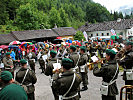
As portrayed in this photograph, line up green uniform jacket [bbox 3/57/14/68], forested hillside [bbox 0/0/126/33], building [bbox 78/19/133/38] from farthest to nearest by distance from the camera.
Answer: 1. building [bbox 78/19/133/38]
2. forested hillside [bbox 0/0/126/33]
3. green uniform jacket [bbox 3/57/14/68]

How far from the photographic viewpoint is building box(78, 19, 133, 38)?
159ft

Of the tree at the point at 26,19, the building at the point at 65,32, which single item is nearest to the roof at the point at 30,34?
the building at the point at 65,32

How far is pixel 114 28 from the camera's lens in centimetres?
5025

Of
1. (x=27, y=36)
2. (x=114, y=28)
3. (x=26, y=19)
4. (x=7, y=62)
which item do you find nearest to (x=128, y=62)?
(x=7, y=62)

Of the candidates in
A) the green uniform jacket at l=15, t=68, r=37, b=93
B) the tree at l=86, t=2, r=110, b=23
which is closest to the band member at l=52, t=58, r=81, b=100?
the green uniform jacket at l=15, t=68, r=37, b=93

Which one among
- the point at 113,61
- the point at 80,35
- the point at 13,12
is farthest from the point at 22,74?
the point at 13,12

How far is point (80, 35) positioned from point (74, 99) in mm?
34415

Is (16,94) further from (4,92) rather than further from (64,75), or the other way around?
(64,75)

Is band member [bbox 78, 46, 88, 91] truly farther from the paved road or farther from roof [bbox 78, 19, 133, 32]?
roof [bbox 78, 19, 133, 32]

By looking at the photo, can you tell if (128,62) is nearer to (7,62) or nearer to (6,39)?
(7,62)

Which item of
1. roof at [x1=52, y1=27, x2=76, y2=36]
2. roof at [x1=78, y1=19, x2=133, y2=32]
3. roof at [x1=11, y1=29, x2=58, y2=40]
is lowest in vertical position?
roof at [x1=11, y1=29, x2=58, y2=40]

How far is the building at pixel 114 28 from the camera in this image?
4857 cm

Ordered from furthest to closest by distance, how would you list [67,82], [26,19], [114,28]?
1. [114,28]
2. [26,19]
3. [67,82]

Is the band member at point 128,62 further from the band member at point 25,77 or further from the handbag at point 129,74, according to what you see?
the band member at point 25,77
